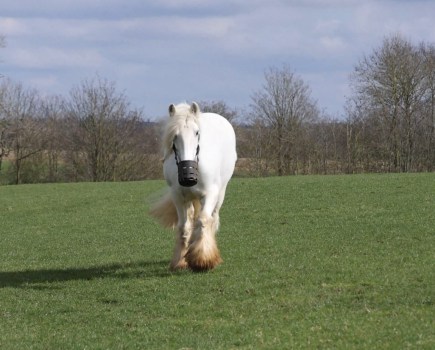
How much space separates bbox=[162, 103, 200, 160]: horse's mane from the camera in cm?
991

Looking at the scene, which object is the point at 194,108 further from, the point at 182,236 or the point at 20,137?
the point at 20,137

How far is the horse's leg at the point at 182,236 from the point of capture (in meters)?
10.5

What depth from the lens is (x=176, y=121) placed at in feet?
32.6

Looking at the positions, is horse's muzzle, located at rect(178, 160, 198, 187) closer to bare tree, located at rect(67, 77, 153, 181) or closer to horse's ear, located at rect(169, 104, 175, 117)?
horse's ear, located at rect(169, 104, 175, 117)

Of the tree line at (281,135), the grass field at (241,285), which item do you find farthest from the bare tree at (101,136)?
the grass field at (241,285)

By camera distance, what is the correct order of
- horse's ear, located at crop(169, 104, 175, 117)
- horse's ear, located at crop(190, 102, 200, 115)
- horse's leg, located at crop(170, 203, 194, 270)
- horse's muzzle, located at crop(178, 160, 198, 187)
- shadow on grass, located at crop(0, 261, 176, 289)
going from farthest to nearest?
1. shadow on grass, located at crop(0, 261, 176, 289)
2. horse's leg, located at crop(170, 203, 194, 270)
3. horse's ear, located at crop(190, 102, 200, 115)
4. horse's ear, located at crop(169, 104, 175, 117)
5. horse's muzzle, located at crop(178, 160, 198, 187)

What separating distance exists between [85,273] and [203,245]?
246cm

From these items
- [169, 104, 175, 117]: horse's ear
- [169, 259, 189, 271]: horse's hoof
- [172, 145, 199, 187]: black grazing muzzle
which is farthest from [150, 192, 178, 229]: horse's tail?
[169, 104, 175, 117]: horse's ear

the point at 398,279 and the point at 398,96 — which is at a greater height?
the point at 398,96

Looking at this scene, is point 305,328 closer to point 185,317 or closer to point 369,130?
point 185,317

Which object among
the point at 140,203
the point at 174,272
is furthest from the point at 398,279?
the point at 140,203

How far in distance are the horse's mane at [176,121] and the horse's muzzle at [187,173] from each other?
468 mm

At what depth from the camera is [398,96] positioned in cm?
5834

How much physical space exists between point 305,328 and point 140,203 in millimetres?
18826
